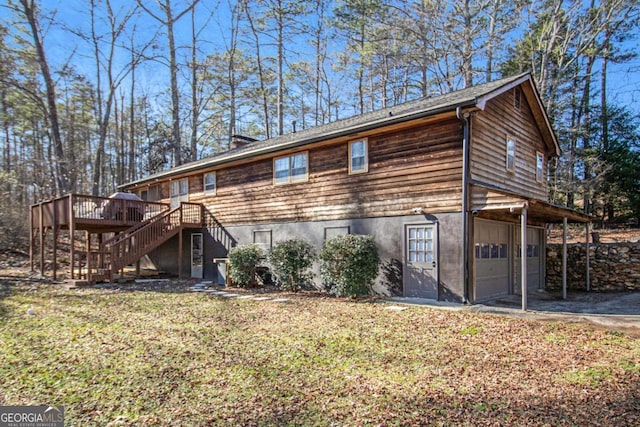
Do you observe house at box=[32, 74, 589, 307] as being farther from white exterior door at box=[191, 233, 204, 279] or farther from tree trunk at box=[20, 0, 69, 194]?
tree trunk at box=[20, 0, 69, 194]

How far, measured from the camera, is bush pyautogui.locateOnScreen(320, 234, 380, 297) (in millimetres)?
9203

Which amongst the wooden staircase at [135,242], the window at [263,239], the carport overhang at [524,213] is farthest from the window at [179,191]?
the carport overhang at [524,213]

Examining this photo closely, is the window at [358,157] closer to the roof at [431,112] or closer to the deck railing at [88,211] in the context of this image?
the roof at [431,112]

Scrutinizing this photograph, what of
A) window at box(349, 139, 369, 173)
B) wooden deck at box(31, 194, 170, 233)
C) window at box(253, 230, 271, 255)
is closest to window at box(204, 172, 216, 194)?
wooden deck at box(31, 194, 170, 233)

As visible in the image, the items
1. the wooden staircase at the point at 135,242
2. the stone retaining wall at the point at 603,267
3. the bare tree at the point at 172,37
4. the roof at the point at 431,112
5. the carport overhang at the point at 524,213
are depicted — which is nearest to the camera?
the carport overhang at the point at 524,213

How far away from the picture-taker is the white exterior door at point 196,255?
49.8 feet

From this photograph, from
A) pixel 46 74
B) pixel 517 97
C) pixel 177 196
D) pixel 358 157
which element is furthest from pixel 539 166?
pixel 46 74

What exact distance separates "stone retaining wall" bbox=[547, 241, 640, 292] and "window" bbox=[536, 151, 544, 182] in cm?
241

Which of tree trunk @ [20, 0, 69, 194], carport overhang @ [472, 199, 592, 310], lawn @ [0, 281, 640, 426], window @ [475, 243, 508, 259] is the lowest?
lawn @ [0, 281, 640, 426]

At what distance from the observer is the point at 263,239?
13.1 metres

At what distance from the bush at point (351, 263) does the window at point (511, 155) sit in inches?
189

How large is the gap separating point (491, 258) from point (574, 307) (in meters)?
2.03

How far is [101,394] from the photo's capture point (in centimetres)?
386

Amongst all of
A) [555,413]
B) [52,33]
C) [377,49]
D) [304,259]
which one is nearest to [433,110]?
[304,259]
